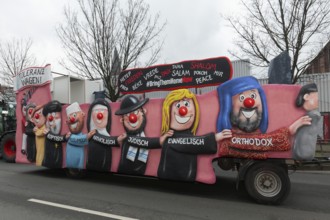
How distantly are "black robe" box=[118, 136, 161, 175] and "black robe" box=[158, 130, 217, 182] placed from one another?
35cm

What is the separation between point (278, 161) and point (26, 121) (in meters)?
7.53

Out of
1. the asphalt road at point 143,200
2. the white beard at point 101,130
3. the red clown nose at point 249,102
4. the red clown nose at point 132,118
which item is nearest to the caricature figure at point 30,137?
the asphalt road at point 143,200

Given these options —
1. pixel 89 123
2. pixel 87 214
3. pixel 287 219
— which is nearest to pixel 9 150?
pixel 89 123

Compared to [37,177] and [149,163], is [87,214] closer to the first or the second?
[149,163]

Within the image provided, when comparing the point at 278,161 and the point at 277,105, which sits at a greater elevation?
the point at 277,105

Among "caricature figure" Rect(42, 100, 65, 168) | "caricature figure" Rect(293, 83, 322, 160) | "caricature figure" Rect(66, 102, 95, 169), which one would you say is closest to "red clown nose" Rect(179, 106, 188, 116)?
"caricature figure" Rect(293, 83, 322, 160)

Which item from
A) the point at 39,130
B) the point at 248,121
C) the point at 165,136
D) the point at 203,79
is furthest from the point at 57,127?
the point at 248,121

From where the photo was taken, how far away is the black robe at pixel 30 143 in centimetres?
1035

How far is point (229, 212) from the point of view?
6.17m

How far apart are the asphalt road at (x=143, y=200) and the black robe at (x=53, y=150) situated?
1.41 feet

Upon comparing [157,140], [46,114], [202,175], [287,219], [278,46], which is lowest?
[287,219]

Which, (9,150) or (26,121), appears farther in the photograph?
(9,150)

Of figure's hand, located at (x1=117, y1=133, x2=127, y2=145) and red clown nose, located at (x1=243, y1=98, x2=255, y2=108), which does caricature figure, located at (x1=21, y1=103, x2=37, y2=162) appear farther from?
red clown nose, located at (x1=243, y1=98, x2=255, y2=108)

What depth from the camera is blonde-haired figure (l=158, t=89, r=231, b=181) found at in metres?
7.39
